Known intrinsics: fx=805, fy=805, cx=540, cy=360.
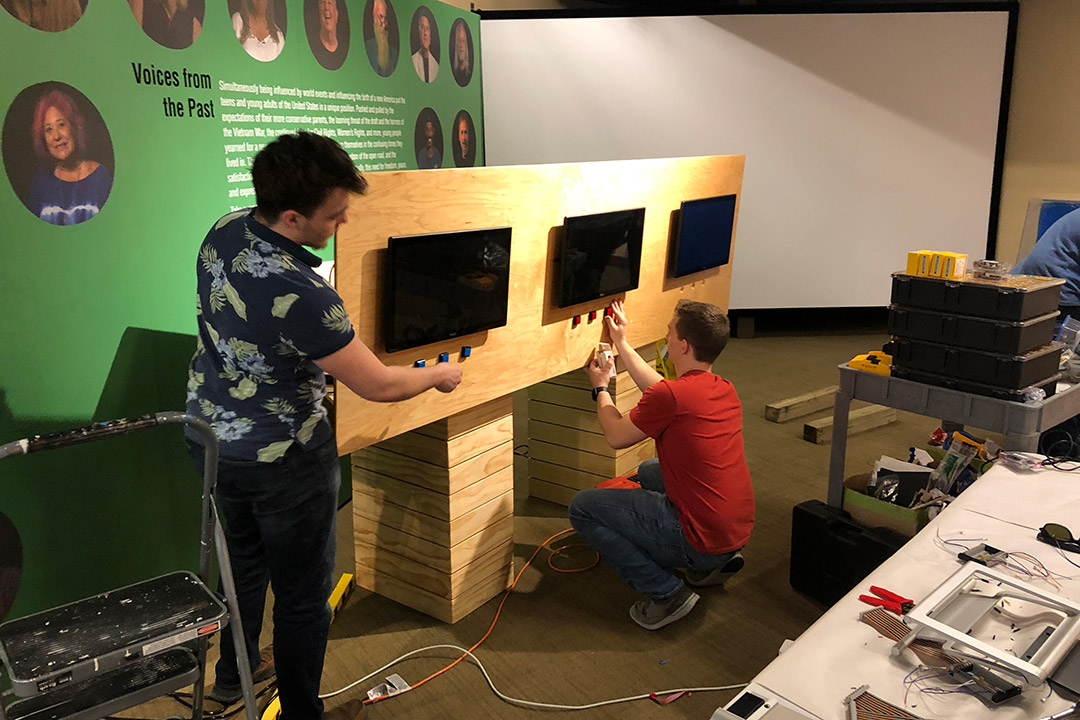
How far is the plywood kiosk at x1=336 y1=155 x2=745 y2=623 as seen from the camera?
2553mm

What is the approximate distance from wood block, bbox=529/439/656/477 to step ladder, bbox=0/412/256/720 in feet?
7.25

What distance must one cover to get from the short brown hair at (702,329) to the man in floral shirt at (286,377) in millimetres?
968

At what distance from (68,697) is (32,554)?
806 millimetres

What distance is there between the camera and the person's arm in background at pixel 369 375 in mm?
1980

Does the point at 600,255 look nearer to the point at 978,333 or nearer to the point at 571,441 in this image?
the point at 571,441

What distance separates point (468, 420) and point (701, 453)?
843 millimetres

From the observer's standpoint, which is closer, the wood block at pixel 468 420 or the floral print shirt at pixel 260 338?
the floral print shirt at pixel 260 338

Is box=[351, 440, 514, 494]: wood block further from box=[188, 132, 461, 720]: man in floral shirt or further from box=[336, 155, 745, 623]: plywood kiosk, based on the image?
box=[188, 132, 461, 720]: man in floral shirt

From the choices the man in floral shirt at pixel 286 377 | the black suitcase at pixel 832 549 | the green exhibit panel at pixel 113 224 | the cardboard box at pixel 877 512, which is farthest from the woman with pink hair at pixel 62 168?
the cardboard box at pixel 877 512

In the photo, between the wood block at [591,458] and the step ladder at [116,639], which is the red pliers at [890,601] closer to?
the step ladder at [116,639]

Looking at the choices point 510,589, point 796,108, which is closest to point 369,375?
point 510,589

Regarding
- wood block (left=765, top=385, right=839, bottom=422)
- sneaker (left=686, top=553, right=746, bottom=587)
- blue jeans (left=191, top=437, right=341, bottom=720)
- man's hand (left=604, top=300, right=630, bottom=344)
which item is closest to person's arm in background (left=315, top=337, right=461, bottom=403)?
blue jeans (left=191, top=437, right=341, bottom=720)

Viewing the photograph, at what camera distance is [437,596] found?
303 centimetres

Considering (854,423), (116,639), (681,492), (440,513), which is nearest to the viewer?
(116,639)
